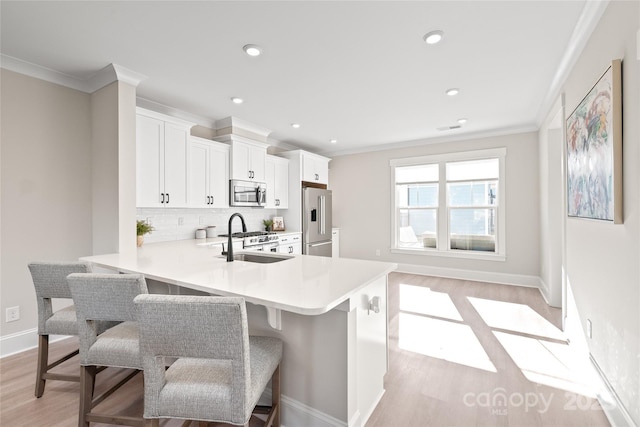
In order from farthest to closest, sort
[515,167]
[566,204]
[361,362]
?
[515,167] → [566,204] → [361,362]

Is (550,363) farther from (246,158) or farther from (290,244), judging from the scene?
(246,158)

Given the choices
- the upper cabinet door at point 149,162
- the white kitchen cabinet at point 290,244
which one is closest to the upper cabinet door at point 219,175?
the upper cabinet door at point 149,162

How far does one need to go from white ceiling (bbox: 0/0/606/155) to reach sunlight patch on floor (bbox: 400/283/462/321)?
252 cm

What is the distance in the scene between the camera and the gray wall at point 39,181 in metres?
2.43

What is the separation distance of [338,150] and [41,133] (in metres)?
4.67

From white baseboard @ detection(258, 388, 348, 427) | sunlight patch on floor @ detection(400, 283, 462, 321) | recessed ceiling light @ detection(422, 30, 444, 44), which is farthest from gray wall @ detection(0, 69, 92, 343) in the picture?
sunlight patch on floor @ detection(400, 283, 462, 321)

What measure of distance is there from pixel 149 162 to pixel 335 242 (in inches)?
153

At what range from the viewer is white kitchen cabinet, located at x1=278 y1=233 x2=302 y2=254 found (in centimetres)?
452

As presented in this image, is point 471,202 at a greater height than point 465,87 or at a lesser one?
lesser

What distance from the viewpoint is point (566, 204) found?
255 centimetres

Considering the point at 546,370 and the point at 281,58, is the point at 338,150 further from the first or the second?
the point at 546,370

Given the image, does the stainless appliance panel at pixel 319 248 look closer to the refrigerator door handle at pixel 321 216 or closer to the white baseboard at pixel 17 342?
the refrigerator door handle at pixel 321 216

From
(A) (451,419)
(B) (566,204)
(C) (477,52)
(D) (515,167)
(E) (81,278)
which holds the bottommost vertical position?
(A) (451,419)

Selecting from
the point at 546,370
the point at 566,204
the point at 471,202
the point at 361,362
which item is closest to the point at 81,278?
the point at 361,362
